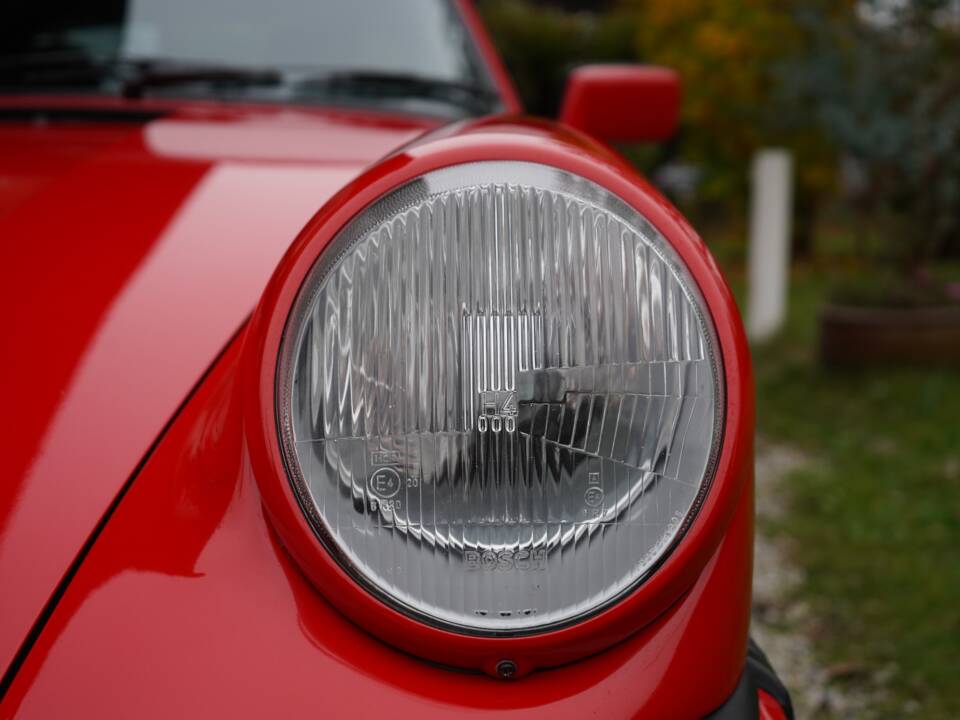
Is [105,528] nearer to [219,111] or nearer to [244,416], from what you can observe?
[244,416]

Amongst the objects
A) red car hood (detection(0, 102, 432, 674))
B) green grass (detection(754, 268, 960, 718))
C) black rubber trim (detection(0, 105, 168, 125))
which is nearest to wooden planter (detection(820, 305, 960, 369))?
green grass (detection(754, 268, 960, 718))

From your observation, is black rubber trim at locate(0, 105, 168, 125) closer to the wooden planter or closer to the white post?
the wooden planter

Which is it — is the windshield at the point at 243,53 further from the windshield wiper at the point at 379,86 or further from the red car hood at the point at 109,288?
the red car hood at the point at 109,288

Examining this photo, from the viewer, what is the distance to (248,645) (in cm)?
80

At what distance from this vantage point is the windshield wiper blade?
171 cm

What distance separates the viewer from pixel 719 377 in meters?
0.84

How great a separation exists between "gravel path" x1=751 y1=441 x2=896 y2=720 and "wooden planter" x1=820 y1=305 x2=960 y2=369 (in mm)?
1993

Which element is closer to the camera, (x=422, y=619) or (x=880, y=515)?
(x=422, y=619)

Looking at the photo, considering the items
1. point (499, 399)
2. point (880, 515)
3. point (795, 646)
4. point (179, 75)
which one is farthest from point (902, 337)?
point (499, 399)

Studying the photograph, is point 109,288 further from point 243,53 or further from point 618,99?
point 618,99

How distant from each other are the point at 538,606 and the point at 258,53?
1.34m

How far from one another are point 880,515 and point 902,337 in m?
2.06

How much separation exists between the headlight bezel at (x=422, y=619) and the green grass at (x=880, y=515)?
1.45 m

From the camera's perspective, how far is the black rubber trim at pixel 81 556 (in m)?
0.79
